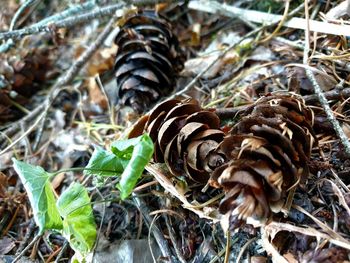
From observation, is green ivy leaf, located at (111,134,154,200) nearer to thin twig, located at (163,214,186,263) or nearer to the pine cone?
thin twig, located at (163,214,186,263)

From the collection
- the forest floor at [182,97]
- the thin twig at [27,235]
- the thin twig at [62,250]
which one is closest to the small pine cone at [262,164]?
the forest floor at [182,97]

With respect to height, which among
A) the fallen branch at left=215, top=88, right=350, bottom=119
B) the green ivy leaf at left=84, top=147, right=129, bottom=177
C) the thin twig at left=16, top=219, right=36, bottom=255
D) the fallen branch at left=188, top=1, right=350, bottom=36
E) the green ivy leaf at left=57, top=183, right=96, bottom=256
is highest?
the fallen branch at left=188, top=1, right=350, bottom=36

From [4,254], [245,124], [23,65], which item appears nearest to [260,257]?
[245,124]

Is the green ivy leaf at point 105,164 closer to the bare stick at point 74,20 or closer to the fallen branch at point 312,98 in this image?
the fallen branch at point 312,98

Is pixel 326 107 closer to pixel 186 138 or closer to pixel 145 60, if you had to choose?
pixel 186 138

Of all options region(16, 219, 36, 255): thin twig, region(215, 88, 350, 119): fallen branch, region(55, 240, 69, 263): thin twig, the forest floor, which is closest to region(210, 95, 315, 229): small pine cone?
the forest floor

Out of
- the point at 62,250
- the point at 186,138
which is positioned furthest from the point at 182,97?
the point at 62,250
